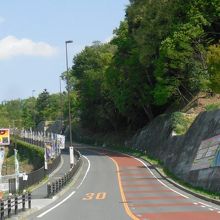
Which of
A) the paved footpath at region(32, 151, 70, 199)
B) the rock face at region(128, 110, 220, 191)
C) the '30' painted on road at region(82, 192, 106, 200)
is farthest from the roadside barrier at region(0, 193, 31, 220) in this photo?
the paved footpath at region(32, 151, 70, 199)

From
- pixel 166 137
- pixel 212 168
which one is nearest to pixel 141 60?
pixel 166 137

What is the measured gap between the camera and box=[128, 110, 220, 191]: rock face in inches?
1464

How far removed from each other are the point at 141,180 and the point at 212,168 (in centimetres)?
1232

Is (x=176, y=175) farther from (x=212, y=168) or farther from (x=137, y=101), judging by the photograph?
(x=137, y=101)

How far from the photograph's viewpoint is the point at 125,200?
31.8m

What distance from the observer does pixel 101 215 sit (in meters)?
23.2

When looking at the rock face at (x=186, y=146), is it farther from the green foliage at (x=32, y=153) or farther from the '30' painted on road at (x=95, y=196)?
the green foliage at (x=32, y=153)

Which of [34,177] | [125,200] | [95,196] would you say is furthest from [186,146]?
[125,200]

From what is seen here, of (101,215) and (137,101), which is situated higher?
(137,101)

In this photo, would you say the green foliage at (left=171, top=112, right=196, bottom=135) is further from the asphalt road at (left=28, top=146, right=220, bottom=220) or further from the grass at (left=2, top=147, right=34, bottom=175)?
the grass at (left=2, top=147, right=34, bottom=175)

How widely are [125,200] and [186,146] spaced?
69.9ft

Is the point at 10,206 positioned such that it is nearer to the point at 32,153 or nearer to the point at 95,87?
the point at 32,153

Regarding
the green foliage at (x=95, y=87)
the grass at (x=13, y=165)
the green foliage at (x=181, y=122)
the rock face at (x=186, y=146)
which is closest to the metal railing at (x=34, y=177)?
the rock face at (x=186, y=146)

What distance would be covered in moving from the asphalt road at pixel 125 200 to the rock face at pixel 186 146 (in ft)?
5.97
